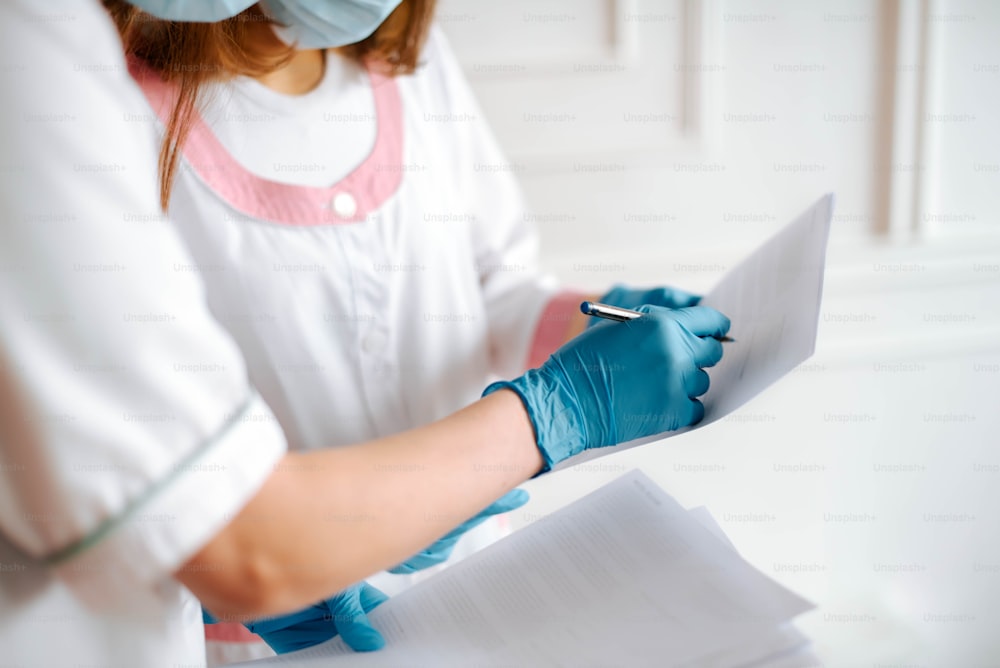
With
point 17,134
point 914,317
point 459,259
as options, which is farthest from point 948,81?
point 17,134

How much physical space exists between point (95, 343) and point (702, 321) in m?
0.46

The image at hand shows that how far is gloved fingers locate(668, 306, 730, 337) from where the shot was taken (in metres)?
0.64

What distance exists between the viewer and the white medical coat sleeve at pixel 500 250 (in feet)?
2.87

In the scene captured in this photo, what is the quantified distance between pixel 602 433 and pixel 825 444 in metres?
0.78

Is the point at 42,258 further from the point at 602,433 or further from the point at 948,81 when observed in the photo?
the point at 948,81

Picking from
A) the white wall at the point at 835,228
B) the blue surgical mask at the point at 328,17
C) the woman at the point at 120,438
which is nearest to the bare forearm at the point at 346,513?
the woman at the point at 120,438

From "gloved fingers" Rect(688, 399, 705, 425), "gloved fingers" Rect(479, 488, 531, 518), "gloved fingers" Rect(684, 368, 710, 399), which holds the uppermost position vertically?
"gloved fingers" Rect(684, 368, 710, 399)

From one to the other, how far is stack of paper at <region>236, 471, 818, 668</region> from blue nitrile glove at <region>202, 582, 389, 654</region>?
21 millimetres

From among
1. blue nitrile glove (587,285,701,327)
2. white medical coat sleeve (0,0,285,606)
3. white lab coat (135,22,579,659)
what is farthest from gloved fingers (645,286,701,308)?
white medical coat sleeve (0,0,285,606)

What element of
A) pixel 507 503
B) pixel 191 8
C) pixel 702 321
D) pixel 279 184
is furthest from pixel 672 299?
pixel 191 8

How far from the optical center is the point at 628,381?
619 millimetres

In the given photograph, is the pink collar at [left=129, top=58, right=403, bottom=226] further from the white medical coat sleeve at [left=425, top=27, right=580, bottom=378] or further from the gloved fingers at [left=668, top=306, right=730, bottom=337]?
the gloved fingers at [left=668, top=306, right=730, bottom=337]

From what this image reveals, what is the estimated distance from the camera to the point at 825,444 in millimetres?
1259

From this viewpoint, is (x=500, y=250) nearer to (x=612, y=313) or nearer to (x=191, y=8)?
(x=612, y=313)
